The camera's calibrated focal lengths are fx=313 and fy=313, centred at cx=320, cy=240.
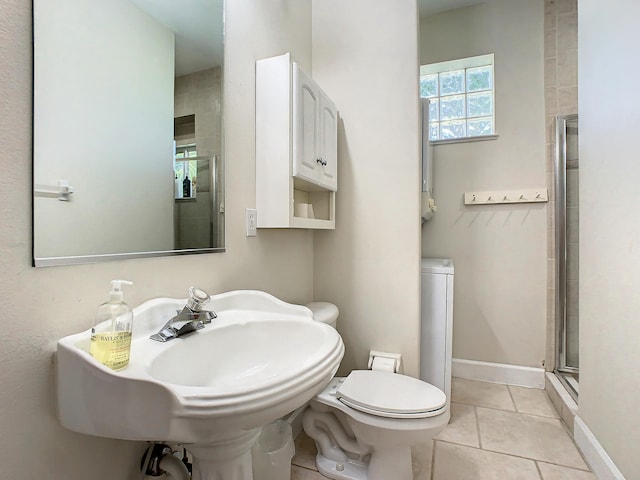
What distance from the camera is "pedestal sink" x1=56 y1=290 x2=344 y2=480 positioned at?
563 millimetres

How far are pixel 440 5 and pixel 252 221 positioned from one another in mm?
2419

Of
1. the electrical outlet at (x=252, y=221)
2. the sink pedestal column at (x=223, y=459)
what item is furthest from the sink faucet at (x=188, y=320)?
the electrical outlet at (x=252, y=221)

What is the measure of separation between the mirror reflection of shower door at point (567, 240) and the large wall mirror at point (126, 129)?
7.62ft

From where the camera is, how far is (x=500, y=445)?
167 centimetres

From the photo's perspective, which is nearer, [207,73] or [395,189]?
[207,73]

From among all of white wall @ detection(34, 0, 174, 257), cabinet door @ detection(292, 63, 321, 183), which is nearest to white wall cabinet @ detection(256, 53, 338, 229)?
cabinet door @ detection(292, 63, 321, 183)

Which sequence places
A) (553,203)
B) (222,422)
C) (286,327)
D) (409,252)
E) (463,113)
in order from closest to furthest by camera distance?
(222,422)
(286,327)
(409,252)
(553,203)
(463,113)

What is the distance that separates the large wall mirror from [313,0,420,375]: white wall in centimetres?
84

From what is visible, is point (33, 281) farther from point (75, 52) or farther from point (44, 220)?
point (75, 52)

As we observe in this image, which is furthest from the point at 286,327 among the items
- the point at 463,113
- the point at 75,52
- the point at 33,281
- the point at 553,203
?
the point at 463,113

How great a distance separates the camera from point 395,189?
1.75 m

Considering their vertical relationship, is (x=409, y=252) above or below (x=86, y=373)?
above

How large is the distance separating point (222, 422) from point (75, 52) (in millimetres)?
892

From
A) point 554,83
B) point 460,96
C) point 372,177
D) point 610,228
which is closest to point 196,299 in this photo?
point 372,177
